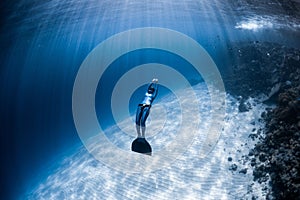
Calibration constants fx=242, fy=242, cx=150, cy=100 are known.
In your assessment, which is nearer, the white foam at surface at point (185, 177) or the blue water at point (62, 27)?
the white foam at surface at point (185, 177)

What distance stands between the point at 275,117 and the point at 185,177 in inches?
178

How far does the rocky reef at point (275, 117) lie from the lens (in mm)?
7359

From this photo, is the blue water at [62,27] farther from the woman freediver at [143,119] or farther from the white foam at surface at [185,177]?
Answer: the woman freediver at [143,119]

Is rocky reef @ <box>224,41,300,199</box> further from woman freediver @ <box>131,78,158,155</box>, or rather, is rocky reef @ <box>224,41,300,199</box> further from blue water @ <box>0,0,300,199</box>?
blue water @ <box>0,0,300,199</box>

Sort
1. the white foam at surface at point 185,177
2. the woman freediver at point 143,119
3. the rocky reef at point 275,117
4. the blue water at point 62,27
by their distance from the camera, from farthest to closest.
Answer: the blue water at point 62,27
the woman freediver at point 143,119
the white foam at surface at point 185,177
the rocky reef at point 275,117

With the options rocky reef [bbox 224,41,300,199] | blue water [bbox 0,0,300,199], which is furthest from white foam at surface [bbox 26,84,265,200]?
blue water [bbox 0,0,300,199]

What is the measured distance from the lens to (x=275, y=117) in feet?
33.1

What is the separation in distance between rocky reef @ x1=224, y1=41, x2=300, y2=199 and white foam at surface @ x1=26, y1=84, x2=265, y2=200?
20.0 inches

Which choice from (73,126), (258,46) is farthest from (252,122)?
(73,126)

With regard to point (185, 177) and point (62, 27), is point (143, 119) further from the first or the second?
point (62, 27)

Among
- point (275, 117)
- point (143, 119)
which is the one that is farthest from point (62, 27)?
point (275, 117)

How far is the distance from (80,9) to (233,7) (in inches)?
490

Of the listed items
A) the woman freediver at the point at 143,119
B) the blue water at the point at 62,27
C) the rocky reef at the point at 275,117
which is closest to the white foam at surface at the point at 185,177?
the rocky reef at the point at 275,117

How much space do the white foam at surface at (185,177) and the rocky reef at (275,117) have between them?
1.67 feet
